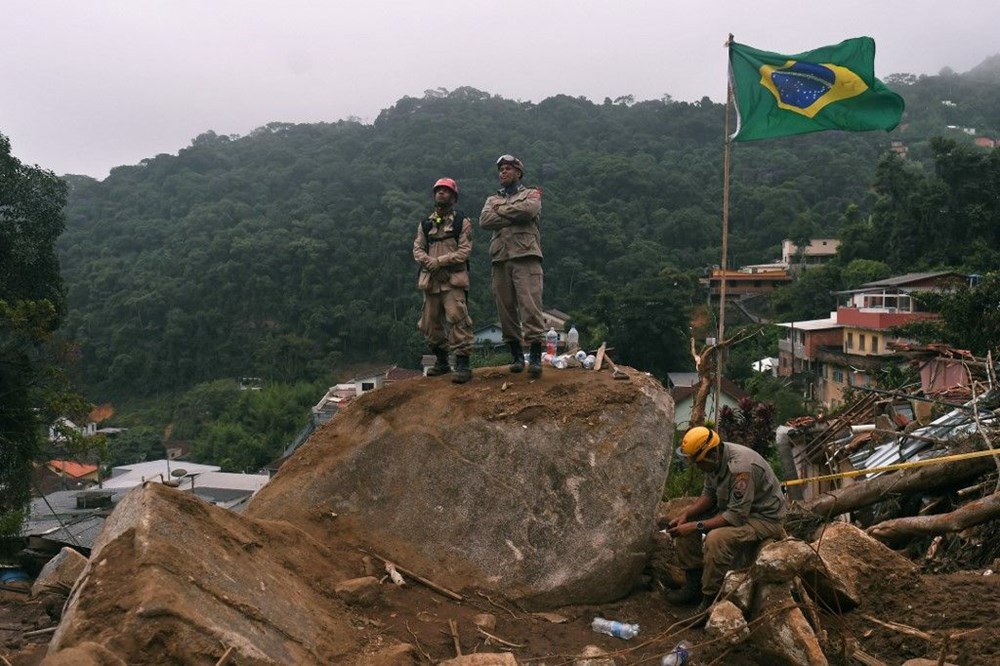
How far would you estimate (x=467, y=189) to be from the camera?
67.1 metres

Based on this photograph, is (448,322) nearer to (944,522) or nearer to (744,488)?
(744,488)

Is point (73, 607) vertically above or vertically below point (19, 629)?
above

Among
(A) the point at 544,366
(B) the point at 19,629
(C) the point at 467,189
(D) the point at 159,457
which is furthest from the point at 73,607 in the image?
(C) the point at 467,189

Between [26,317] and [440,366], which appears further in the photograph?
[26,317]

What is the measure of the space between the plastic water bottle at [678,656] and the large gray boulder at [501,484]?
1.20m

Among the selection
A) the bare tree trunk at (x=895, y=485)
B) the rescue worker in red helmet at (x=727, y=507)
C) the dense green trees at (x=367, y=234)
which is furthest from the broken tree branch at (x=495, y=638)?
the dense green trees at (x=367, y=234)

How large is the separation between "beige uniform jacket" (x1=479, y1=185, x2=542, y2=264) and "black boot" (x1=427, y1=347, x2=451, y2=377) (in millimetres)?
1056

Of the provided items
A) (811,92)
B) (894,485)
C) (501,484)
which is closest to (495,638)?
(501,484)

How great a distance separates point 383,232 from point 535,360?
2037 inches

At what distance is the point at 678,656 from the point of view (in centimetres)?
508

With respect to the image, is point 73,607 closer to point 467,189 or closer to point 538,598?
point 538,598

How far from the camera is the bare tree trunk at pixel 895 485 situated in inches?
295

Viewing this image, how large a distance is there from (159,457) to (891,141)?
80.7 meters

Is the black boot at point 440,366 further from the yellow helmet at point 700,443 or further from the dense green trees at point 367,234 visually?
the dense green trees at point 367,234
